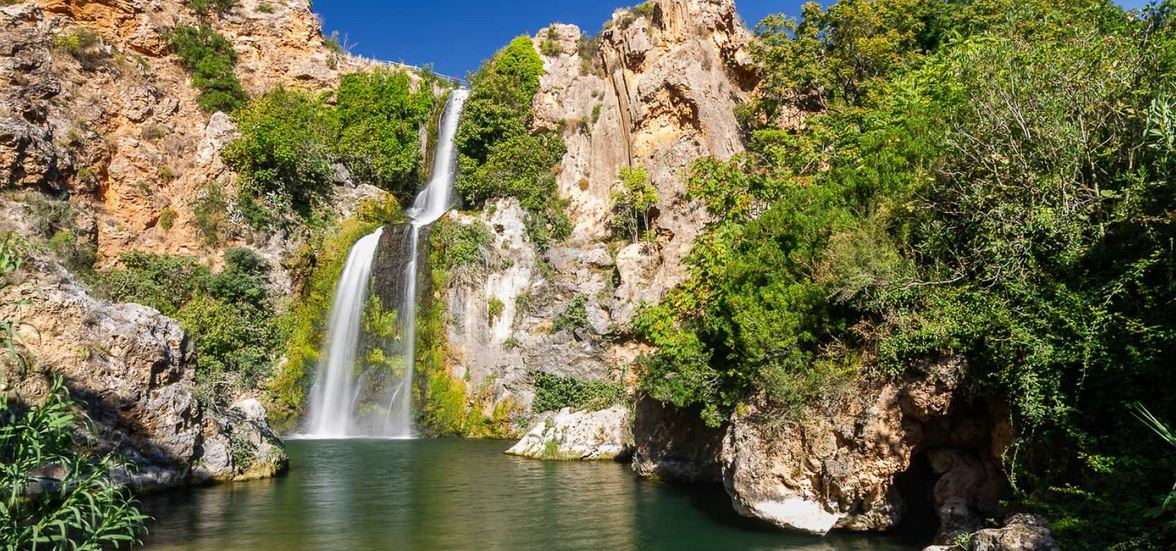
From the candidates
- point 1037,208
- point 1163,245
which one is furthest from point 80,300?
point 1163,245

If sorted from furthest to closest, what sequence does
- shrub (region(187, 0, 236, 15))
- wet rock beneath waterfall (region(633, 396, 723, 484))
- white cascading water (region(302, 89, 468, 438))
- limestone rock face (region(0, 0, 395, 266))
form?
shrub (region(187, 0, 236, 15)), white cascading water (region(302, 89, 468, 438)), limestone rock face (region(0, 0, 395, 266)), wet rock beneath waterfall (region(633, 396, 723, 484))

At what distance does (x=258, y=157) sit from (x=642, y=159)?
17384mm

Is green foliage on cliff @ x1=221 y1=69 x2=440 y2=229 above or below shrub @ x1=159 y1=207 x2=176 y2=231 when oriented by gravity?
above

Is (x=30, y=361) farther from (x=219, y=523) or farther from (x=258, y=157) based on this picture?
(x=258, y=157)

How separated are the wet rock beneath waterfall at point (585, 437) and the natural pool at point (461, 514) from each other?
169 cm

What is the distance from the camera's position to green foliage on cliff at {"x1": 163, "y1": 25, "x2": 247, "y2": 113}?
118ft

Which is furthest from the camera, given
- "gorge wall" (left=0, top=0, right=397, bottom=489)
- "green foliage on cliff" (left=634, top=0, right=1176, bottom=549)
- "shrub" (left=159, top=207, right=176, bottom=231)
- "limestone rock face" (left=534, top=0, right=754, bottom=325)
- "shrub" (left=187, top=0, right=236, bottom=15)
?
"shrub" (left=187, top=0, right=236, bottom=15)

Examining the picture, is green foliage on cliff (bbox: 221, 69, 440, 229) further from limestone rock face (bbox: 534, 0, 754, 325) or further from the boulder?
the boulder

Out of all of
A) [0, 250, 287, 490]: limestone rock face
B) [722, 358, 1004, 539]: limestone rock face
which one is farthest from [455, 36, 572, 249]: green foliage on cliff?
[722, 358, 1004, 539]: limestone rock face

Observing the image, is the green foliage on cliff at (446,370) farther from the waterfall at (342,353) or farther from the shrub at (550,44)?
the shrub at (550,44)

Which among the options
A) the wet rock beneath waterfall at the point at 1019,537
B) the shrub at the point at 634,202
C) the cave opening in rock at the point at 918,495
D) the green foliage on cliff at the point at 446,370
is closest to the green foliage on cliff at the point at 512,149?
the shrub at the point at 634,202

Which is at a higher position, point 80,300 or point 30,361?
point 80,300

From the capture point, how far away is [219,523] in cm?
1288

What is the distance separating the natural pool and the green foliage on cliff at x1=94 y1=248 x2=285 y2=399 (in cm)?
1102
